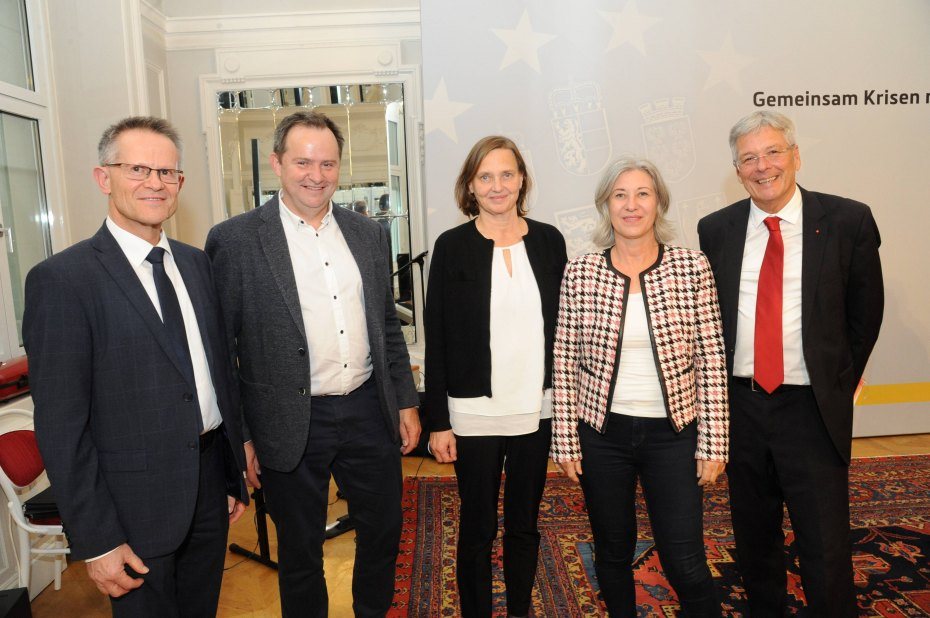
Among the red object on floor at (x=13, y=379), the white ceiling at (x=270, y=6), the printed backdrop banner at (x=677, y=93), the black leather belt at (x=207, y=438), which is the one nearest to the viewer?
the black leather belt at (x=207, y=438)

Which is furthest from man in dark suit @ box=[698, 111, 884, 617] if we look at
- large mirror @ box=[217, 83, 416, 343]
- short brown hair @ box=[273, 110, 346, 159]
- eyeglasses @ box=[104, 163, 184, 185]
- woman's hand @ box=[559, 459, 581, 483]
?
large mirror @ box=[217, 83, 416, 343]

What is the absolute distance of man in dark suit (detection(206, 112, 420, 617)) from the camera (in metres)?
1.91

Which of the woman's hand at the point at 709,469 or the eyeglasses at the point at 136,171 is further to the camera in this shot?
the woman's hand at the point at 709,469

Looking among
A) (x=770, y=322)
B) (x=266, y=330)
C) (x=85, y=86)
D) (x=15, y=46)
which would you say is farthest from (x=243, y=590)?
(x=15, y=46)

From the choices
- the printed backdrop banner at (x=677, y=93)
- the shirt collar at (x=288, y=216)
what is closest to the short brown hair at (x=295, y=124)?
the shirt collar at (x=288, y=216)

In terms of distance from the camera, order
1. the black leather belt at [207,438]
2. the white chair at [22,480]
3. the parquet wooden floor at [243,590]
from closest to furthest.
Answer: the black leather belt at [207,438] < the white chair at [22,480] < the parquet wooden floor at [243,590]

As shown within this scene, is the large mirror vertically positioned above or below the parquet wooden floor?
above

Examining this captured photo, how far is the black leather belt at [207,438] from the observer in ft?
5.40

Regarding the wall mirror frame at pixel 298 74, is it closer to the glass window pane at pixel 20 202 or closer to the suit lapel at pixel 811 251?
the glass window pane at pixel 20 202

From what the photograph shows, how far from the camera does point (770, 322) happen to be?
6.52 feet

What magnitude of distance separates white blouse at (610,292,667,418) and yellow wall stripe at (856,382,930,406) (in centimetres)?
344

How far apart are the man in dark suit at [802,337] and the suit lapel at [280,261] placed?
139 centimetres

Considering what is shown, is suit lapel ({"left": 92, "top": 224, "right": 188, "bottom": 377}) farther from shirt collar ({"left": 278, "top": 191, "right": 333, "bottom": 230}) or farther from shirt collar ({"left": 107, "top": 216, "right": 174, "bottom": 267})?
shirt collar ({"left": 278, "top": 191, "right": 333, "bottom": 230})

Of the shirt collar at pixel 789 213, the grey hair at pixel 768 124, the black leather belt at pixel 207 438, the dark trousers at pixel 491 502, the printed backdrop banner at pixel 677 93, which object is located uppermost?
the printed backdrop banner at pixel 677 93
